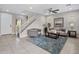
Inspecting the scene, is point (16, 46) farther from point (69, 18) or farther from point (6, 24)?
point (69, 18)

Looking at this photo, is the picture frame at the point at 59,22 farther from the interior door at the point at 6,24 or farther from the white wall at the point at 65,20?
the interior door at the point at 6,24

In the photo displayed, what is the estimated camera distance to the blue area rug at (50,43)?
2.80 m

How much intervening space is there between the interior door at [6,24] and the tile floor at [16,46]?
0.14 metres

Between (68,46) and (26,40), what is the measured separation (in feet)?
4.15

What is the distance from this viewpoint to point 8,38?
9.13 feet

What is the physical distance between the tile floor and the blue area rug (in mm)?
147

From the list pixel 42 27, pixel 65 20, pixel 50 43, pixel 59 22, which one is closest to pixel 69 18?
pixel 65 20

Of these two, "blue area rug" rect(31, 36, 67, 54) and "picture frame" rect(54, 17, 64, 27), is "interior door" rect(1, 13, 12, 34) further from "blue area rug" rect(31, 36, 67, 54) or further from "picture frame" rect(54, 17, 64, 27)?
"picture frame" rect(54, 17, 64, 27)

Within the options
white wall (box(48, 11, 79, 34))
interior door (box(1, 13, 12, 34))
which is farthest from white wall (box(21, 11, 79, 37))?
interior door (box(1, 13, 12, 34))

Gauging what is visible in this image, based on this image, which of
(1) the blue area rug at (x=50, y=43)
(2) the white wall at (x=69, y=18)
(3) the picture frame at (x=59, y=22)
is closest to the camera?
(2) the white wall at (x=69, y=18)

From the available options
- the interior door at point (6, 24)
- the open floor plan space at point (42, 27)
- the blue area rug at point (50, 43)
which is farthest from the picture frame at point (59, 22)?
the interior door at point (6, 24)

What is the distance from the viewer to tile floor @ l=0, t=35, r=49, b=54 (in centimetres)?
271
